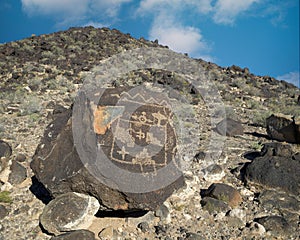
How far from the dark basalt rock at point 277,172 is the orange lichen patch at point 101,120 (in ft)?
10.7

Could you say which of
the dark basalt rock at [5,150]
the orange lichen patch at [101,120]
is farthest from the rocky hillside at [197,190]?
the orange lichen patch at [101,120]

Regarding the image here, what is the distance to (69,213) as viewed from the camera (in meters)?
5.14

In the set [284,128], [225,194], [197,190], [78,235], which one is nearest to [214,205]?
[225,194]

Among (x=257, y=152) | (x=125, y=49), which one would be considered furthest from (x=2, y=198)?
(x=125, y=49)

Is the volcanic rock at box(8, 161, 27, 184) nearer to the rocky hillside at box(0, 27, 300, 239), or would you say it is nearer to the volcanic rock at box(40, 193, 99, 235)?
the rocky hillside at box(0, 27, 300, 239)

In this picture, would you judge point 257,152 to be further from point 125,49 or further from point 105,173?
point 125,49

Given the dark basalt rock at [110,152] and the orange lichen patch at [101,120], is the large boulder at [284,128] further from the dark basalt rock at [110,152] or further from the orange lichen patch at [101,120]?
the orange lichen patch at [101,120]

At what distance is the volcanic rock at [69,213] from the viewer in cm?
507

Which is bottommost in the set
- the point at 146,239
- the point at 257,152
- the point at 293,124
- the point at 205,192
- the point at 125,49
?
the point at 146,239

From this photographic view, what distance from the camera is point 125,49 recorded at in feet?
110

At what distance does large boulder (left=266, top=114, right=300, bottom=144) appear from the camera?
A: 9.23 meters

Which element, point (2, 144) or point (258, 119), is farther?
point (258, 119)

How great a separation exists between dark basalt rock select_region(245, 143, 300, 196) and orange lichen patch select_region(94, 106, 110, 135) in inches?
129

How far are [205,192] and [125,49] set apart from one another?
94.0ft
